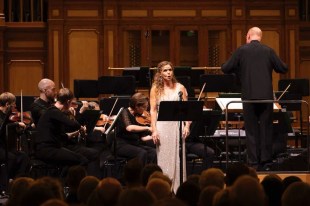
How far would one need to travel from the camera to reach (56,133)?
359 inches

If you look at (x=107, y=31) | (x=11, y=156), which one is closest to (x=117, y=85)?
(x=11, y=156)

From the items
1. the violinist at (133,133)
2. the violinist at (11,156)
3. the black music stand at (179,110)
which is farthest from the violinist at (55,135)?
the black music stand at (179,110)

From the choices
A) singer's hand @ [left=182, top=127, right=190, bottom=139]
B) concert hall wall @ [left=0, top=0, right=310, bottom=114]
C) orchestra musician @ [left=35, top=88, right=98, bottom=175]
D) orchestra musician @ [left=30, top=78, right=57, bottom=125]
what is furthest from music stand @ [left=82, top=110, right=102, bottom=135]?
concert hall wall @ [left=0, top=0, right=310, bottom=114]

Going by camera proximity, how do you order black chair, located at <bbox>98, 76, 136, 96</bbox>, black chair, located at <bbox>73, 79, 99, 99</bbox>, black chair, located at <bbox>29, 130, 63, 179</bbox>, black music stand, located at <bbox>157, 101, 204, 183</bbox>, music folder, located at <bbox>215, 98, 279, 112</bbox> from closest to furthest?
black music stand, located at <bbox>157, 101, 204, 183</bbox> → music folder, located at <bbox>215, 98, 279, 112</bbox> → black chair, located at <bbox>29, 130, 63, 179</bbox> → black chair, located at <bbox>98, 76, 136, 96</bbox> → black chair, located at <bbox>73, 79, 99, 99</bbox>

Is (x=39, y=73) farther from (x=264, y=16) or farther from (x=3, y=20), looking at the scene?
(x=264, y=16)

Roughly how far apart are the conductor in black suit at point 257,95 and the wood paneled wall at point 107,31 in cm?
614

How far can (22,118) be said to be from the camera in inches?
394

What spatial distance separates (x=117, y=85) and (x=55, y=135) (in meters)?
2.61

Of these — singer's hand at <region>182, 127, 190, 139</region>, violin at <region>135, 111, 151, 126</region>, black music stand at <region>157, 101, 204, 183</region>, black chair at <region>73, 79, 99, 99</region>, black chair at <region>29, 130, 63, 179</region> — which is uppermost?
black chair at <region>73, 79, 99, 99</region>

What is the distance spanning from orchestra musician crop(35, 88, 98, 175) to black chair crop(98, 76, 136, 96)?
2.43 metres

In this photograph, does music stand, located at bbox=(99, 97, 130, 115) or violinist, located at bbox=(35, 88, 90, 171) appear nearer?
violinist, located at bbox=(35, 88, 90, 171)

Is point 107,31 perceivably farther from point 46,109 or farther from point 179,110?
point 179,110

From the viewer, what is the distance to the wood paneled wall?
14758 mm

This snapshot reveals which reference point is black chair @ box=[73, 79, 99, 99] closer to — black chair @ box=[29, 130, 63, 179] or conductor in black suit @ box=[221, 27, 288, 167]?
black chair @ box=[29, 130, 63, 179]
